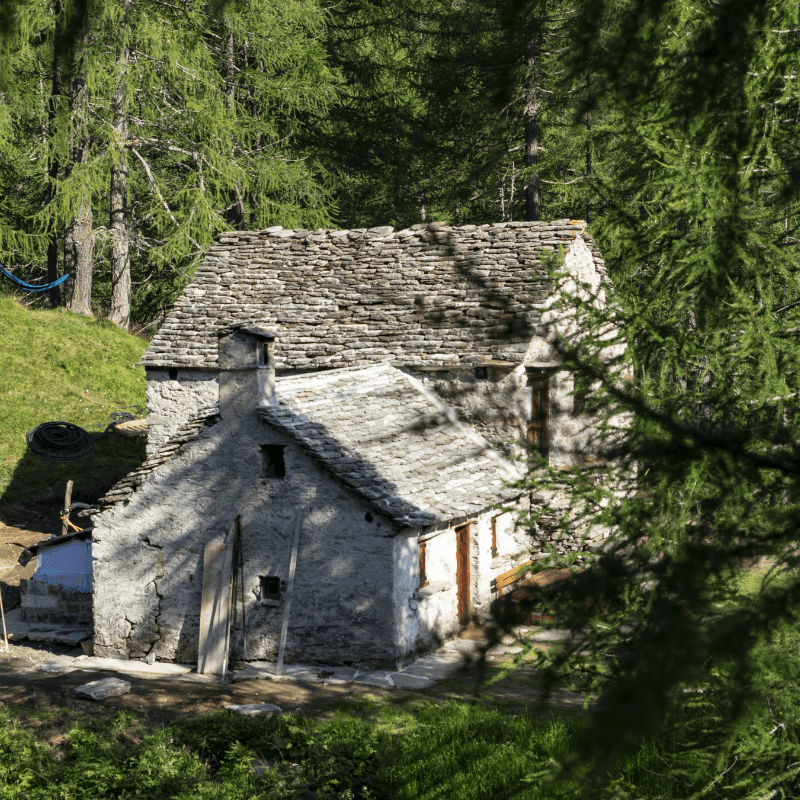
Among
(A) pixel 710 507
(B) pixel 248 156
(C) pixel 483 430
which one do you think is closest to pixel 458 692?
(C) pixel 483 430

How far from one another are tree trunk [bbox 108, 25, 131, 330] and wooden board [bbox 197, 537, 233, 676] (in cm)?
1510

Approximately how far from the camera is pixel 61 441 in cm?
2084

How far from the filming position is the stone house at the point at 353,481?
38.8 ft

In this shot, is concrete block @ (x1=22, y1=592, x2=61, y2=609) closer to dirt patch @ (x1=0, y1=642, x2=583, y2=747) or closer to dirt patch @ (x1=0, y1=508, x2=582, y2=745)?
dirt patch @ (x1=0, y1=508, x2=582, y2=745)

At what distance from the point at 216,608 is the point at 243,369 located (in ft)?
11.1

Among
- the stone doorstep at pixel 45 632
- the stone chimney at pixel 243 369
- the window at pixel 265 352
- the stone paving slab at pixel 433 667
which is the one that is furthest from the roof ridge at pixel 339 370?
the stone doorstep at pixel 45 632

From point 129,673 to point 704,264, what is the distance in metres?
9.45

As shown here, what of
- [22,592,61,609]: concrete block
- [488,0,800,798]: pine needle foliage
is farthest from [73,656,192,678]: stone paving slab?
[488,0,800,798]: pine needle foliage

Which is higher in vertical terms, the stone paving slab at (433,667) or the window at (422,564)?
the window at (422,564)

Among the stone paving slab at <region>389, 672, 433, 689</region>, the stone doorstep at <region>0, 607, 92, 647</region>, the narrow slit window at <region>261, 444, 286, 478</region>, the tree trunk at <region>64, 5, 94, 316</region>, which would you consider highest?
the tree trunk at <region>64, 5, 94, 316</region>

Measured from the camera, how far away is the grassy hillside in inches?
787

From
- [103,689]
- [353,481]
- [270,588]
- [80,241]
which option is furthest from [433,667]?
[80,241]

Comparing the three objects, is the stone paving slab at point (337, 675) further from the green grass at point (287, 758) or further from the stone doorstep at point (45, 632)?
the stone doorstep at point (45, 632)

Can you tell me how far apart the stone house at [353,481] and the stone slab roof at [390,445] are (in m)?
0.03
